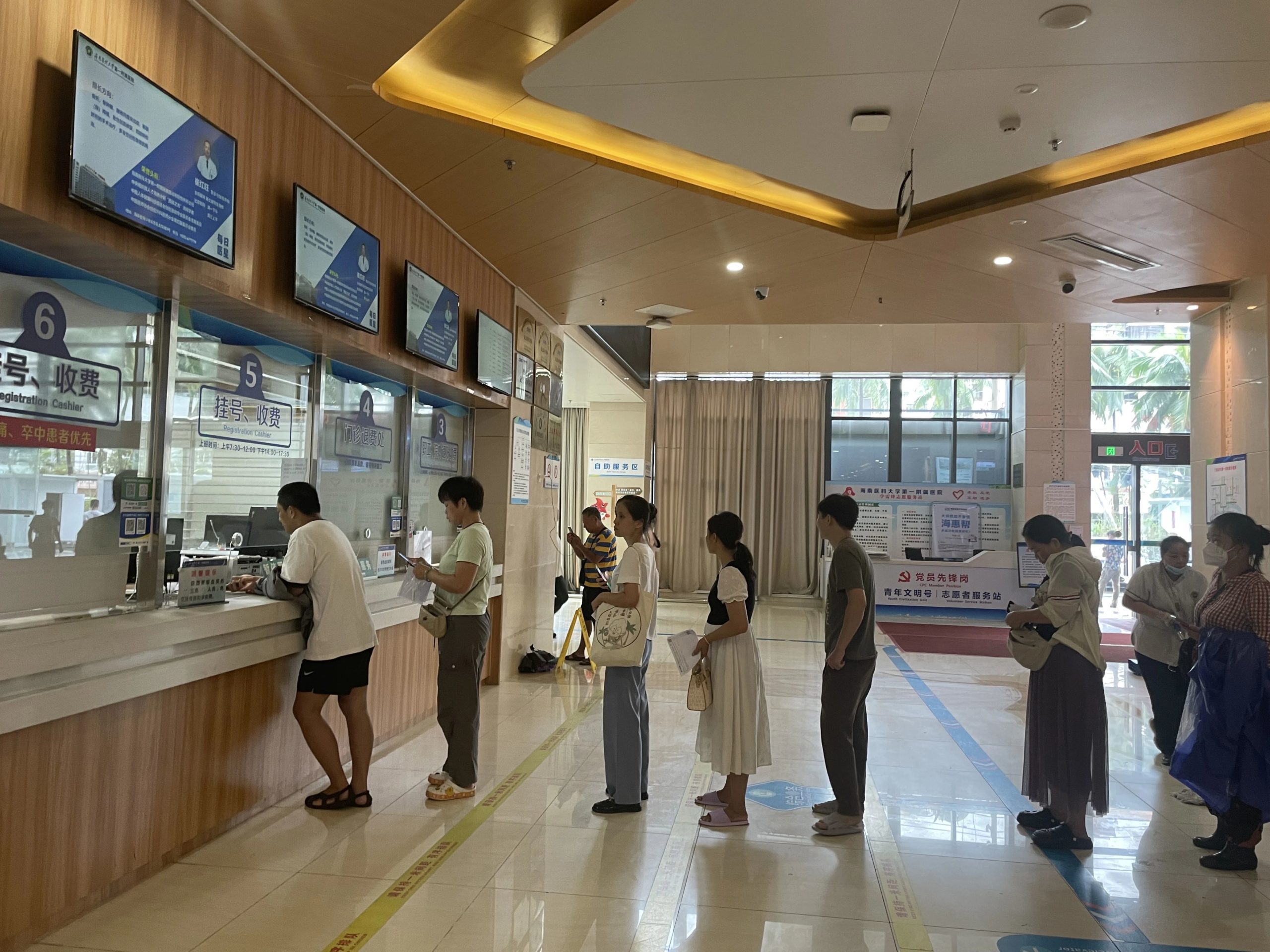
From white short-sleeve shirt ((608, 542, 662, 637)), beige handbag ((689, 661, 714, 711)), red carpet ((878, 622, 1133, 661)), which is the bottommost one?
red carpet ((878, 622, 1133, 661))

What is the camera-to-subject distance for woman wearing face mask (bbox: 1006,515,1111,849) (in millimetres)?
3711

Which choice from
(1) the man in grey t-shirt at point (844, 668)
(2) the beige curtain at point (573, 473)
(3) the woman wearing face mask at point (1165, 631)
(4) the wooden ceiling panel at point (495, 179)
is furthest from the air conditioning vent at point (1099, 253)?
(2) the beige curtain at point (573, 473)

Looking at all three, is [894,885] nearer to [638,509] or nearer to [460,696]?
[638,509]

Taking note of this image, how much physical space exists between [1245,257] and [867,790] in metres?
4.54

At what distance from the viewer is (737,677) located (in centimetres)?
392

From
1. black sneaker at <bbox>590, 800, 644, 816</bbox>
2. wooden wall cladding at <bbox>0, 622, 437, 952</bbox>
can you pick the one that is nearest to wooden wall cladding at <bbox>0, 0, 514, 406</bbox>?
wooden wall cladding at <bbox>0, 622, 437, 952</bbox>

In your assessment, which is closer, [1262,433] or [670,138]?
[670,138]

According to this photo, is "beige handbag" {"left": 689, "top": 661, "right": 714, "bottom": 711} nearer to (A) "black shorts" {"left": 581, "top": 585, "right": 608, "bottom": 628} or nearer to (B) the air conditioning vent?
(A) "black shorts" {"left": 581, "top": 585, "right": 608, "bottom": 628}

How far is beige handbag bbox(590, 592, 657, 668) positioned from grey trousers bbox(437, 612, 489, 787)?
0.60 m

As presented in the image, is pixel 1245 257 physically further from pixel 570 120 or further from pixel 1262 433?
pixel 570 120

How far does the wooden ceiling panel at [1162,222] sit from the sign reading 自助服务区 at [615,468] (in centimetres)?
958

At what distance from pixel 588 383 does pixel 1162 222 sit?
340 inches

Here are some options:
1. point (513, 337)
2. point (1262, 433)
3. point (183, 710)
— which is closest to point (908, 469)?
point (1262, 433)

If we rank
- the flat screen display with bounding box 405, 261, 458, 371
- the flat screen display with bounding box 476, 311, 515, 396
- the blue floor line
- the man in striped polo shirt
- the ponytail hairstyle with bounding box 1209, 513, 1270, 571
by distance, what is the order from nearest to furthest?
1. the blue floor line
2. the ponytail hairstyle with bounding box 1209, 513, 1270, 571
3. the flat screen display with bounding box 405, 261, 458, 371
4. the flat screen display with bounding box 476, 311, 515, 396
5. the man in striped polo shirt
